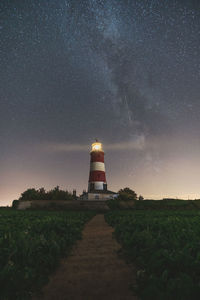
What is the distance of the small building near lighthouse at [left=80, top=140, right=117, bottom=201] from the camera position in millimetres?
52281

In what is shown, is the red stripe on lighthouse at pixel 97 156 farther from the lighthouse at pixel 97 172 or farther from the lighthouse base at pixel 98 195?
the lighthouse base at pixel 98 195

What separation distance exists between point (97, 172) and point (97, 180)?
2318 mm

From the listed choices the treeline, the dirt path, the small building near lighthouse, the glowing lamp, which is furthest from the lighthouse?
the dirt path

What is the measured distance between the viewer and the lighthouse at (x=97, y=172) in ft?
174

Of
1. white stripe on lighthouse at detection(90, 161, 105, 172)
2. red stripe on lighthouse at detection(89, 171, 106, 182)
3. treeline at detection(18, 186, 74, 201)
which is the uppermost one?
white stripe on lighthouse at detection(90, 161, 105, 172)

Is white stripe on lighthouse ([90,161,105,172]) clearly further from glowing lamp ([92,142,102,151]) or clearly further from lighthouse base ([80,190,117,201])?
lighthouse base ([80,190,117,201])

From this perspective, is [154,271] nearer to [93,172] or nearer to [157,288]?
[157,288]

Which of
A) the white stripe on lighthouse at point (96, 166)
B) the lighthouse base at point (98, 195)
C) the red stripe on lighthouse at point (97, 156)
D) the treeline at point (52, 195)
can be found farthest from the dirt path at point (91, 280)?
the red stripe on lighthouse at point (97, 156)

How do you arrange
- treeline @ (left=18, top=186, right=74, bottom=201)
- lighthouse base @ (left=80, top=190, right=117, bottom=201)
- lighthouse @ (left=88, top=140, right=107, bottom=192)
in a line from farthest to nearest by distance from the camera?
lighthouse @ (left=88, top=140, right=107, bottom=192) < lighthouse base @ (left=80, top=190, right=117, bottom=201) < treeline @ (left=18, top=186, right=74, bottom=201)

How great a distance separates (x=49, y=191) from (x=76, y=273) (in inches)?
1601

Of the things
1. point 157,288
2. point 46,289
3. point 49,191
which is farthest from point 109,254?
point 49,191

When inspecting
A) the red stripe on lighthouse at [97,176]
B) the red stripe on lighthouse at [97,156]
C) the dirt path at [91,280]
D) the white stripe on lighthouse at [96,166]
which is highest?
the red stripe on lighthouse at [97,156]

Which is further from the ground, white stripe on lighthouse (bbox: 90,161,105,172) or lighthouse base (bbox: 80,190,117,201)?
white stripe on lighthouse (bbox: 90,161,105,172)

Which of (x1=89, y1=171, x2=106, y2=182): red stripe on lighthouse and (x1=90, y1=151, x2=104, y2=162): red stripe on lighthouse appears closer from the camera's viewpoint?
(x1=89, y1=171, x2=106, y2=182): red stripe on lighthouse
